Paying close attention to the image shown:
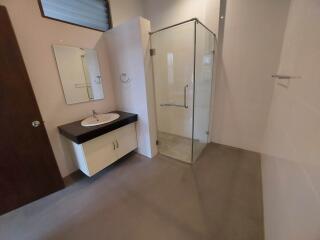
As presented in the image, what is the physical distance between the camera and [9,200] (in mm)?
1556

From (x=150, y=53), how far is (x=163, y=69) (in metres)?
0.66

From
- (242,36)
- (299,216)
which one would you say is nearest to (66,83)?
(299,216)

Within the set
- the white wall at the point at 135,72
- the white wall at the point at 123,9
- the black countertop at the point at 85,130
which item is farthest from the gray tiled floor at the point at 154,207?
the white wall at the point at 123,9

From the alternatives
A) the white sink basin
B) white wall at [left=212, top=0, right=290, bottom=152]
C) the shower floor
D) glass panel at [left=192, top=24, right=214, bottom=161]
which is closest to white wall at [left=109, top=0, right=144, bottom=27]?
glass panel at [left=192, top=24, right=214, bottom=161]

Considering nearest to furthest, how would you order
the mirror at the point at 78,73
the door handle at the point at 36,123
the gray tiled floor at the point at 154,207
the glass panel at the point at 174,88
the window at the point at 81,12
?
the gray tiled floor at the point at 154,207
the door handle at the point at 36,123
the window at the point at 81,12
the mirror at the point at 78,73
the glass panel at the point at 174,88

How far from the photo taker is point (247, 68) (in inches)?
84.8

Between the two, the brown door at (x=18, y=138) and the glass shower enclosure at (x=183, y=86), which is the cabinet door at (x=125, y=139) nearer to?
the glass shower enclosure at (x=183, y=86)

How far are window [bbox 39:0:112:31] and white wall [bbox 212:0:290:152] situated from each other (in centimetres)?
199

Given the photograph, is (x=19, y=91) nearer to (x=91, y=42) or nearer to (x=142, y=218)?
(x=91, y=42)

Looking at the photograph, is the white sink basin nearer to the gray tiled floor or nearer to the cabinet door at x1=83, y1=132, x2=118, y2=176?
the cabinet door at x1=83, y1=132, x2=118, y2=176

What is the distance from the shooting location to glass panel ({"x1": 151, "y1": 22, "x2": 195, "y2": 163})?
2.37 metres

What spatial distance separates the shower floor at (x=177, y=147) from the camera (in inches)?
94.5

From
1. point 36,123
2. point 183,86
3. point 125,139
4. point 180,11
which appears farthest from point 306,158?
point 180,11

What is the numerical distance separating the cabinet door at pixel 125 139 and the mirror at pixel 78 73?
71 cm
